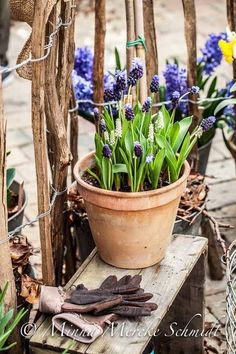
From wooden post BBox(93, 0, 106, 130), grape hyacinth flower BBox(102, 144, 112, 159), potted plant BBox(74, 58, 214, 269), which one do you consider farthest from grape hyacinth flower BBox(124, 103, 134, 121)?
wooden post BBox(93, 0, 106, 130)

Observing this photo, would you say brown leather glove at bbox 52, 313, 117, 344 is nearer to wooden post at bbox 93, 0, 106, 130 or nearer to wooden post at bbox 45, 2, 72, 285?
wooden post at bbox 45, 2, 72, 285

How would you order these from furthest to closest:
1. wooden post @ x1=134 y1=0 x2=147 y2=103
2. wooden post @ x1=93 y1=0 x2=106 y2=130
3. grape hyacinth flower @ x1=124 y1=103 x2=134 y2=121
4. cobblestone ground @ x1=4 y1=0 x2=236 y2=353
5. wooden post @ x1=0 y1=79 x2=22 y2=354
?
cobblestone ground @ x1=4 y1=0 x2=236 y2=353 → wooden post @ x1=93 y1=0 x2=106 y2=130 → wooden post @ x1=134 y1=0 x2=147 y2=103 → grape hyacinth flower @ x1=124 y1=103 x2=134 y2=121 → wooden post @ x1=0 y1=79 x2=22 y2=354

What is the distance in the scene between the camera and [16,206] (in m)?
2.98

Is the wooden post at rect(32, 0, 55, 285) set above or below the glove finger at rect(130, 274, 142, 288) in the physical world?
above

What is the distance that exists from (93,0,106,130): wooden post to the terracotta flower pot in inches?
22.6

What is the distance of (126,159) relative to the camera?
7.66 ft

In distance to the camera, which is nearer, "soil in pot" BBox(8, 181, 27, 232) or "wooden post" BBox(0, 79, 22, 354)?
"wooden post" BBox(0, 79, 22, 354)

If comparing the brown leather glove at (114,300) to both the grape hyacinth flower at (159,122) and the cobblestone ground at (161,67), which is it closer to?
the grape hyacinth flower at (159,122)

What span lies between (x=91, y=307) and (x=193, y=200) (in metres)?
0.86

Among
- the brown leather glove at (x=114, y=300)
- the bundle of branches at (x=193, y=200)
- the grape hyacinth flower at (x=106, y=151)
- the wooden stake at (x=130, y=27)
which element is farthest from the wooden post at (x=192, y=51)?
the brown leather glove at (x=114, y=300)

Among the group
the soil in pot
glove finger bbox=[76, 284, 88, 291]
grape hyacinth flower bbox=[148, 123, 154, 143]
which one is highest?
grape hyacinth flower bbox=[148, 123, 154, 143]

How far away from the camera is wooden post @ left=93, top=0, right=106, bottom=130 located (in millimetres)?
2785

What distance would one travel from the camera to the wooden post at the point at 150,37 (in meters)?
2.81

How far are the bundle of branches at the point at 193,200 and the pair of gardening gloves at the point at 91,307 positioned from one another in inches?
24.0
